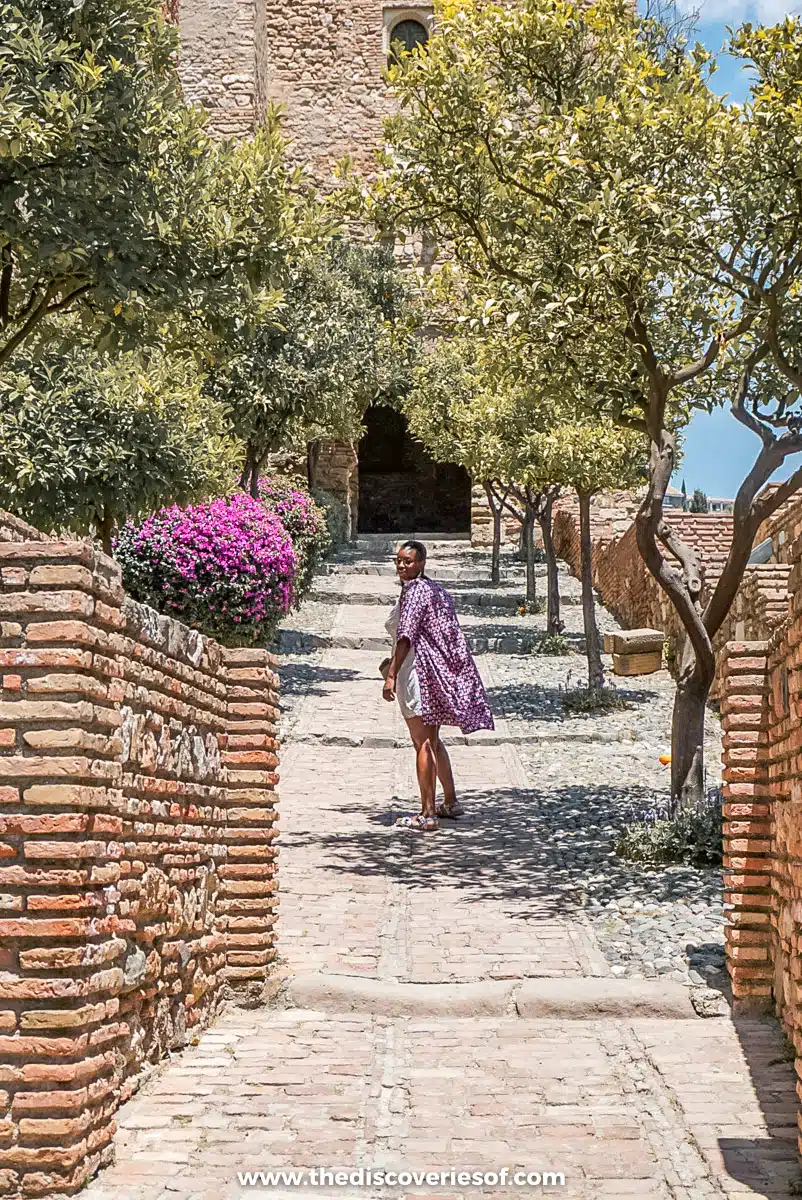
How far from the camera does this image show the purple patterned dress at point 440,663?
9.23 meters

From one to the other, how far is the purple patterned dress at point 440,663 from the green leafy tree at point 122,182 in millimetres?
2564

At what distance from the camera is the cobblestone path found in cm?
395

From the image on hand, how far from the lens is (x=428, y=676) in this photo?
9.27 m

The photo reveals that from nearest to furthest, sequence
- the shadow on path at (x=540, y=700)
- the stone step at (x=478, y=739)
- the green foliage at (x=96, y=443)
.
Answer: the green foliage at (x=96, y=443) < the stone step at (x=478, y=739) < the shadow on path at (x=540, y=700)

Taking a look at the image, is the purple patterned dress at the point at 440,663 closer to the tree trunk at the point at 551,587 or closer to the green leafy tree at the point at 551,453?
the green leafy tree at the point at 551,453

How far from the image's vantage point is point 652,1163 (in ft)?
12.8

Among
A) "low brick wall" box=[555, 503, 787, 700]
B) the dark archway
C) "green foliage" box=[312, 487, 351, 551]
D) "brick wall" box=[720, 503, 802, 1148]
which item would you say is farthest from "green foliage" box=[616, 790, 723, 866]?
the dark archway

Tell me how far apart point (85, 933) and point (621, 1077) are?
2048mm

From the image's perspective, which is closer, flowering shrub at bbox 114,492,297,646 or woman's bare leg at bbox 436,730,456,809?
woman's bare leg at bbox 436,730,456,809

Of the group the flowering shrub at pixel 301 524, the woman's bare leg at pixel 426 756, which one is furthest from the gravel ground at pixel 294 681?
the woman's bare leg at pixel 426 756

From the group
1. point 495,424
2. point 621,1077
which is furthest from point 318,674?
point 621,1077

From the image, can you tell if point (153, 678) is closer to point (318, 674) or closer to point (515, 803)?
point (515, 803)

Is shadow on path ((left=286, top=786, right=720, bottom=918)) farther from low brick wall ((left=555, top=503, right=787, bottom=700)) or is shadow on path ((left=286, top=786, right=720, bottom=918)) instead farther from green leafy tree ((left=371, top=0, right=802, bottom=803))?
low brick wall ((left=555, top=503, right=787, bottom=700))

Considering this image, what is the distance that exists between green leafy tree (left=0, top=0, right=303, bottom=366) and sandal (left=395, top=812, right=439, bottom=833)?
142 inches
